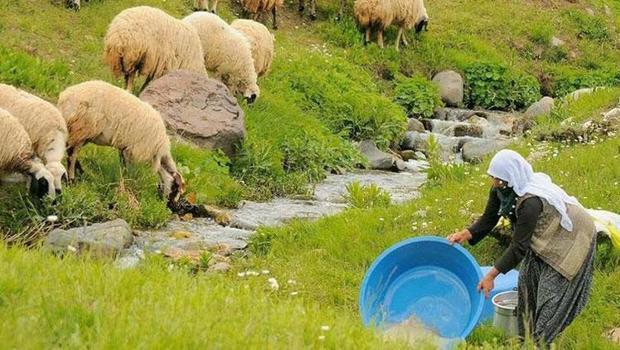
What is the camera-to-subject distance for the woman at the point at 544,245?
5.65 metres

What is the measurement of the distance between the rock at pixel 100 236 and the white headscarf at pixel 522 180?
3.37 metres

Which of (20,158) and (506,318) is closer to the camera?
(506,318)

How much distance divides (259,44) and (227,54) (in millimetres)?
1331

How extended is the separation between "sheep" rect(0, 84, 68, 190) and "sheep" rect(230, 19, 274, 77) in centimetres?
647

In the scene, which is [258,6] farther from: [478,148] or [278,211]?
[278,211]

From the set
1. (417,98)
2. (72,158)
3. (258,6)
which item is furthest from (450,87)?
(72,158)

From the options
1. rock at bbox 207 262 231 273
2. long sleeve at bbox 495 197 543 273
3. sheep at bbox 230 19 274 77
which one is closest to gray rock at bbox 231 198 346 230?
rock at bbox 207 262 231 273

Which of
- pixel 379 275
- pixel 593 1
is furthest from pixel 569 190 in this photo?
pixel 593 1

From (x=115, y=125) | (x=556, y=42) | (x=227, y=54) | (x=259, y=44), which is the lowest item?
(x=556, y=42)

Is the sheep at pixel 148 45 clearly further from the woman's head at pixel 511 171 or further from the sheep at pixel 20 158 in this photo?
the woman's head at pixel 511 171

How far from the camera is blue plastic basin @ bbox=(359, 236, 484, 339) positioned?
247 inches

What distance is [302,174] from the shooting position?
13047 mm

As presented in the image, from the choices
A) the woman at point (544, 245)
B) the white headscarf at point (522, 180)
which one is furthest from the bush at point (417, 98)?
the white headscarf at point (522, 180)

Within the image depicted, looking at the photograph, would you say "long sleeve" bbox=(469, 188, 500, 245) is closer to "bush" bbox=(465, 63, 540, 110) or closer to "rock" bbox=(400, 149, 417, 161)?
"rock" bbox=(400, 149, 417, 161)
